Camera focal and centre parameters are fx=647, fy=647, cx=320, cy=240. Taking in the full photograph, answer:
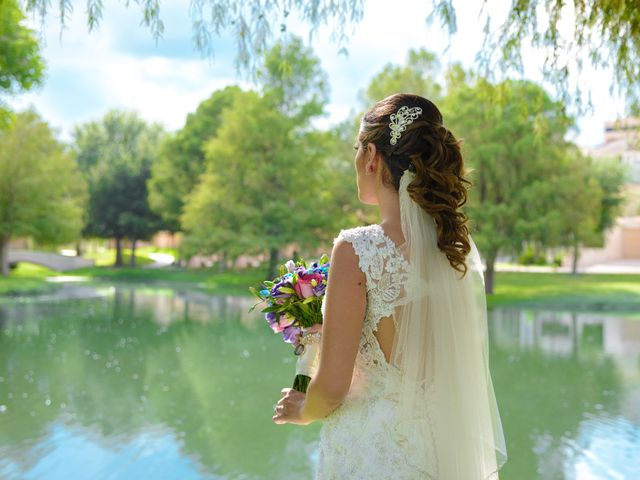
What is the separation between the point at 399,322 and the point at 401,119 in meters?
0.51

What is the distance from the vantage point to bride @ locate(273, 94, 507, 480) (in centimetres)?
155

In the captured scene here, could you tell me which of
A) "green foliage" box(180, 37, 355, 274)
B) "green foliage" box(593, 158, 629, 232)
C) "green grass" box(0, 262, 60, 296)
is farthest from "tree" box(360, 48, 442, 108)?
"green grass" box(0, 262, 60, 296)

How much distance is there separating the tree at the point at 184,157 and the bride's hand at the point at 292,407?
3079 centimetres

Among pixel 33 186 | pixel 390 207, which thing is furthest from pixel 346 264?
pixel 33 186

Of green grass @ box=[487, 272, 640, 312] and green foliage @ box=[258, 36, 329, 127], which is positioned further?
green foliage @ box=[258, 36, 329, 127]

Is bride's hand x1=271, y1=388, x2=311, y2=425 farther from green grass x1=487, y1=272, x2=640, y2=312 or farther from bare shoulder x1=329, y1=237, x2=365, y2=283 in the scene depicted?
green grass x1=487, y1=272, x2=640, y2=312

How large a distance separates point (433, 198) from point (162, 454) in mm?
5244

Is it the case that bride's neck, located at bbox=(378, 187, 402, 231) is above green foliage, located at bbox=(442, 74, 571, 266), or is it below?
below

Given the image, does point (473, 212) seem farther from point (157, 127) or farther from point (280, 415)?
point (157, 127)

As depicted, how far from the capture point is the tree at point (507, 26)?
151 inches

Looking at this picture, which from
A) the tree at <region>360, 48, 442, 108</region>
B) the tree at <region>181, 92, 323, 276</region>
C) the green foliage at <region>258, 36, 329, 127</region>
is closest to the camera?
the tree at <region>360, 48, 442, 108</region>

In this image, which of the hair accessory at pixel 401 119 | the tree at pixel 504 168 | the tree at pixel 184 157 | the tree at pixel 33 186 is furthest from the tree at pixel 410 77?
the hair accessory at pixel 401 119

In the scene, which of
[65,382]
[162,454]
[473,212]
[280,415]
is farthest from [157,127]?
[280,415]

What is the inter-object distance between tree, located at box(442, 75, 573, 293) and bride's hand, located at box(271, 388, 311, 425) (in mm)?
18682
